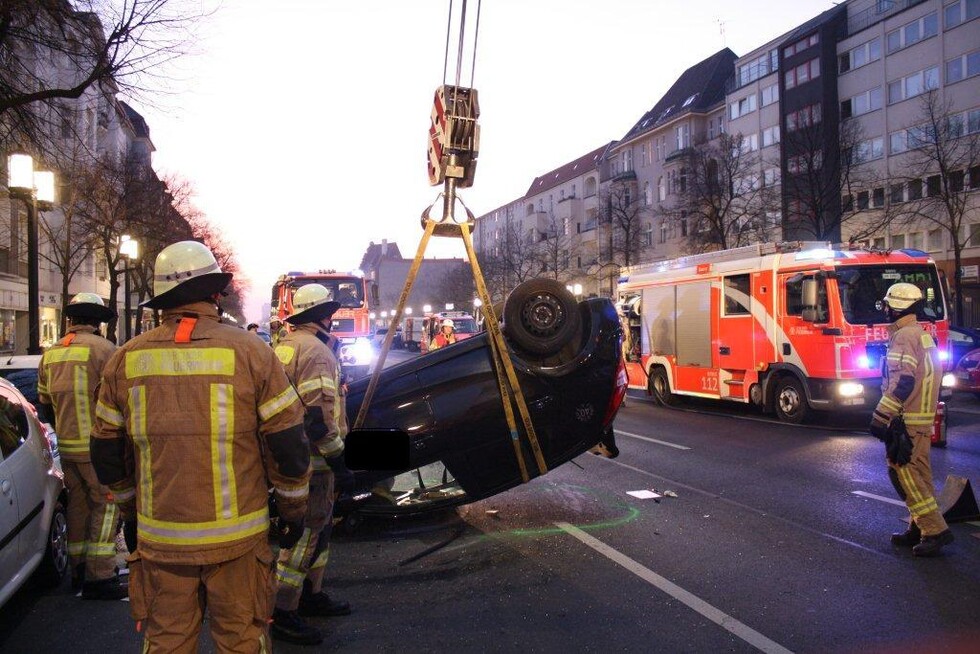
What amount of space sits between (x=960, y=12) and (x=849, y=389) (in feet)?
96.3

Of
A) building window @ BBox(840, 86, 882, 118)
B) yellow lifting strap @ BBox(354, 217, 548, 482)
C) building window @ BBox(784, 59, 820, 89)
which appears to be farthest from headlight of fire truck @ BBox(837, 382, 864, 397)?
building window @ BBox(784, 59, 820, 89)

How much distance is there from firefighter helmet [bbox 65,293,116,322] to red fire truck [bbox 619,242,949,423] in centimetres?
973

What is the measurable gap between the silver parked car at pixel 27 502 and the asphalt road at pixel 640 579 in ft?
1.04

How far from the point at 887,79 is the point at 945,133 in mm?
10756

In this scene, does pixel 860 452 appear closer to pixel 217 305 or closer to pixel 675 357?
pixel 675 357

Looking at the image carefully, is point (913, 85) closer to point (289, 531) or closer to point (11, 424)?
point (11, 424)

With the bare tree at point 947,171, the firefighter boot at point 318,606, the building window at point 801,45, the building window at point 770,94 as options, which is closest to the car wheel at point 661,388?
the firefighter boot at point 318,606

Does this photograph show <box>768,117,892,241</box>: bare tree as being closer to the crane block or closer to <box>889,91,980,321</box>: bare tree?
<box>889,91,980,321</box>: bare tree

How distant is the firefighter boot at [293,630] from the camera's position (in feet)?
13.0

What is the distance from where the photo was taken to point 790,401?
11977mm

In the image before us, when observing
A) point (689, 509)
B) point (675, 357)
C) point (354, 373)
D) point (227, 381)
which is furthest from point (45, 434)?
point (354, 373)

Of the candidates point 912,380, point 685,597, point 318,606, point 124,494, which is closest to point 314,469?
point 318,606

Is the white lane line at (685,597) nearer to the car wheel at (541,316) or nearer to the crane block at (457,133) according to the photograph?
the car wheel at (541,316)

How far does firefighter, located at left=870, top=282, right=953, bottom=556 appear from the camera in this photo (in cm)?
525
